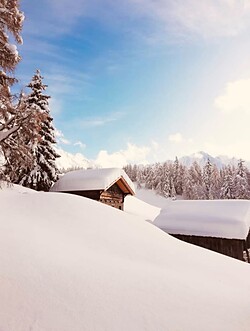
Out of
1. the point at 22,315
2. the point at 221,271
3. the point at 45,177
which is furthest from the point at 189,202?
the point at 22,315

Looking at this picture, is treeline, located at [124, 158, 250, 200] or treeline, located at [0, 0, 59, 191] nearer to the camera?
treeline, located at [0, 0, 59, 191]

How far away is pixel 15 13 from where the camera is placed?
8.24 m

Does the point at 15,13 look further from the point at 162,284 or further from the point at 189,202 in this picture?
the point at 189,202

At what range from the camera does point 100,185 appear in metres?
21.2

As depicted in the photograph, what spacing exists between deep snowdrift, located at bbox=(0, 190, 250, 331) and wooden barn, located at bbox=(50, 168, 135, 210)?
10.7 m

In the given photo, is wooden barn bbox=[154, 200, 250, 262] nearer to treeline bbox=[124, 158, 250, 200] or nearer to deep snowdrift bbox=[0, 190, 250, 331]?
deep snowdrift bbox=[0, 190, 250, 331]

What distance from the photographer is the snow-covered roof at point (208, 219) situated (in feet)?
61.1

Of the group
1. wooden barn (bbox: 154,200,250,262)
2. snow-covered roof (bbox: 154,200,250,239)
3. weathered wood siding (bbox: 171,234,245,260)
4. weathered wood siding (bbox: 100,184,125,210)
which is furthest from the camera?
weathered wood siding (bbox: 100,184,125,210)

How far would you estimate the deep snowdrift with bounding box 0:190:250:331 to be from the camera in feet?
15.6

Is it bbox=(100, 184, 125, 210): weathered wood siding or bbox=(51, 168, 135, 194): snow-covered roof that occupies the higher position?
bbox=(51, 168, 135, 194): snow-covered roof

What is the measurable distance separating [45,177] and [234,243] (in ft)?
52.3

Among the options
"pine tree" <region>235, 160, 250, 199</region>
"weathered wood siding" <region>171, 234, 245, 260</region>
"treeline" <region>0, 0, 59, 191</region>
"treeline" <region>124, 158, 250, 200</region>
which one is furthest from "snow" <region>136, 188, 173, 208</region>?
"treeline" <region>0, 0, 59, 191</region>

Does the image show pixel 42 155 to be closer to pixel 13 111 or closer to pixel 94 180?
pixel 94 180

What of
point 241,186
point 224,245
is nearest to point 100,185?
point 224,245
